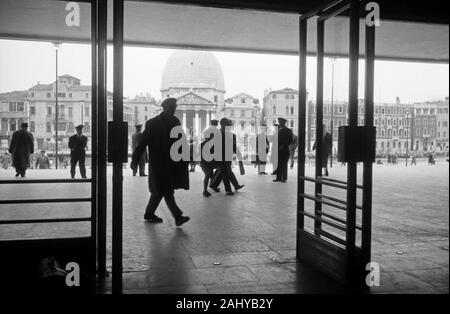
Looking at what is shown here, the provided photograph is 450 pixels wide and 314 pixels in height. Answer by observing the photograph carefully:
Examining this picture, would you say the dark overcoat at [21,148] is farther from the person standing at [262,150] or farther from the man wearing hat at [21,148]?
the person standing at [262,150]

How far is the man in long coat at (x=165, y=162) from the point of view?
6.73m

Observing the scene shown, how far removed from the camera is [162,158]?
22.4 ft

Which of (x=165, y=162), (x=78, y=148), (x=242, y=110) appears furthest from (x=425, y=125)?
(x=165, y=162)

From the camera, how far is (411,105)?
10194 centimetres

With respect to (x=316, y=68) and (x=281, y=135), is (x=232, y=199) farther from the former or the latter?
(x=316, y=68)

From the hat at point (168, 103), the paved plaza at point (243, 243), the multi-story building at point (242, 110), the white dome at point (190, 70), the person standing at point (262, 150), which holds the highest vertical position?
the white dome at point (190, 70)

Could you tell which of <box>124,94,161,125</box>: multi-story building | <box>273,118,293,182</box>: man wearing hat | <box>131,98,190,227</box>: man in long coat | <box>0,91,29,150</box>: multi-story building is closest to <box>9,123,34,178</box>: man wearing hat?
<box>0,91,29,150</box>: multi-story building

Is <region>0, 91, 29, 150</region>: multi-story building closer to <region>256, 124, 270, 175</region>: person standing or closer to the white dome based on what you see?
<region>256, 124, 270, 175</region>: person standing

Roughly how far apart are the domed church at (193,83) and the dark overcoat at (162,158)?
73.3 meters

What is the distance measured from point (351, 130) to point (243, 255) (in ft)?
6.66

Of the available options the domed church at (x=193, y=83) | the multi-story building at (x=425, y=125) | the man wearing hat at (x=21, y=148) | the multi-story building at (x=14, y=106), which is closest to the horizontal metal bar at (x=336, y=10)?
the multi-story building at (x=14, y=106)

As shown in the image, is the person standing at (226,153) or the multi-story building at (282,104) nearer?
the person standing at (226,153)

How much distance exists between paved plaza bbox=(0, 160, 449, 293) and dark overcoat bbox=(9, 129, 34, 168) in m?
3.50

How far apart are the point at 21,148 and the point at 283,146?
8.10m
